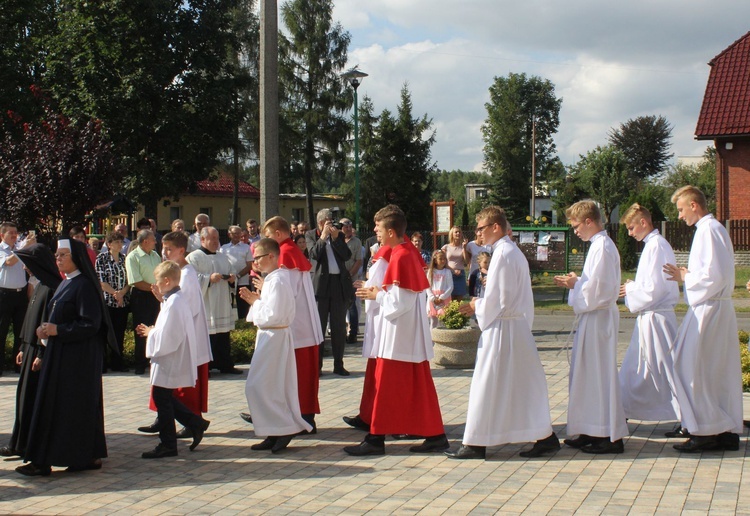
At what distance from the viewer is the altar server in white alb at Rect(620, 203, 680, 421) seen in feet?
25.9

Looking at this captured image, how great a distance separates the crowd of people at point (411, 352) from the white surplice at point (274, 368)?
12mm

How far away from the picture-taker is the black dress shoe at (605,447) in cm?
732

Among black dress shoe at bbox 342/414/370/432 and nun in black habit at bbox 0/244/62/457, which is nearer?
nun in black habit at bbox 0/244/62/457

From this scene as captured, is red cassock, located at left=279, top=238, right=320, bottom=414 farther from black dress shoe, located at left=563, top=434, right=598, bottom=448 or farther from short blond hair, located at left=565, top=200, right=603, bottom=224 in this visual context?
short blond hair, located at left=565, top=200, right=603, bottom=224

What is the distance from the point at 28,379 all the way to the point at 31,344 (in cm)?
28

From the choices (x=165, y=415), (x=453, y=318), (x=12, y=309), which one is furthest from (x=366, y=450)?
(x=12, y=309)

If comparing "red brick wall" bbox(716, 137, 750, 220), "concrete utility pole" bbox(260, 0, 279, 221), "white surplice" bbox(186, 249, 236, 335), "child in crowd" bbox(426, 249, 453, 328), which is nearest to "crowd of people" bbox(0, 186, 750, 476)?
"white surplice" bbox(186, 249, 236, 335)

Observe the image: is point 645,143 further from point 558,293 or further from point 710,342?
point 710,342

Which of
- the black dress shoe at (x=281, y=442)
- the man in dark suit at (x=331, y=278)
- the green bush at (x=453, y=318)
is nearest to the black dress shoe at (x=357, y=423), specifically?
the black dress shoe at (x=281, y=442)

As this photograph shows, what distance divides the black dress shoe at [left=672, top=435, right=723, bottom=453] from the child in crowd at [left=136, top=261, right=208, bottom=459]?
4.00m

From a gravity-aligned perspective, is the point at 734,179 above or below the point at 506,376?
above

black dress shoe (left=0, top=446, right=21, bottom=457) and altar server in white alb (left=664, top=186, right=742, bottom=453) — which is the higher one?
altar server in white alb (left=664, top=186, right=742, bottom=453)

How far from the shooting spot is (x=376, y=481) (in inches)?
264

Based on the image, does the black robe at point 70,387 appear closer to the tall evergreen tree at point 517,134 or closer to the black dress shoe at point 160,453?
the black dress shoe at point 160,453
